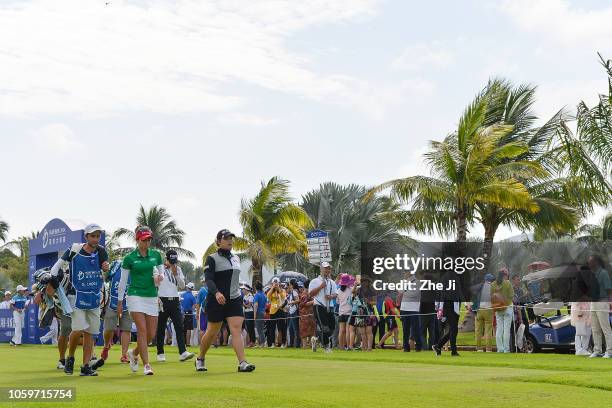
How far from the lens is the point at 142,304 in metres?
13.6

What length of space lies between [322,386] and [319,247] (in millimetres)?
13651

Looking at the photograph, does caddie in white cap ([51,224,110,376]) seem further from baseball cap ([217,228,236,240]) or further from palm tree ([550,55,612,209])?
palm tree ([550,55,612,209])

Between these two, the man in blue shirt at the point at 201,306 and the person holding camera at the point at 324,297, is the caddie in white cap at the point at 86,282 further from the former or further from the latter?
the man in blue shirt at the point at 201,306

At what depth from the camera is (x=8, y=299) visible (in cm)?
3559

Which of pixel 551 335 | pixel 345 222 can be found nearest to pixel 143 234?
pixel 551 335

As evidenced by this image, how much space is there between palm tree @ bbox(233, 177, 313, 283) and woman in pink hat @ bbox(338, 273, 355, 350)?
1662cm

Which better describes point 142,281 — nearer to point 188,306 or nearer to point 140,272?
point 140,272

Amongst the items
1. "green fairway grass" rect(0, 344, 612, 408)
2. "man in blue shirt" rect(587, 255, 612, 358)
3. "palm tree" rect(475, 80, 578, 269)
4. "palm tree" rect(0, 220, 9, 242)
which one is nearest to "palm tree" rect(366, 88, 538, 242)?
"palm tree" rect(475, 80, 578, 269)

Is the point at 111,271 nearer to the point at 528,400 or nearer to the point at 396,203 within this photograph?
the point at 528,400

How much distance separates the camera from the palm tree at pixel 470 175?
31.2 metres

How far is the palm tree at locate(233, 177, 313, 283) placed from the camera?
41.7 m

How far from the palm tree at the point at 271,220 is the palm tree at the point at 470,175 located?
9613 millimetres

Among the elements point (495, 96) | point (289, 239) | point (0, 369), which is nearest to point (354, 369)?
point (0, 369)

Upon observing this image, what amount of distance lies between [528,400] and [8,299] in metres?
29.2
